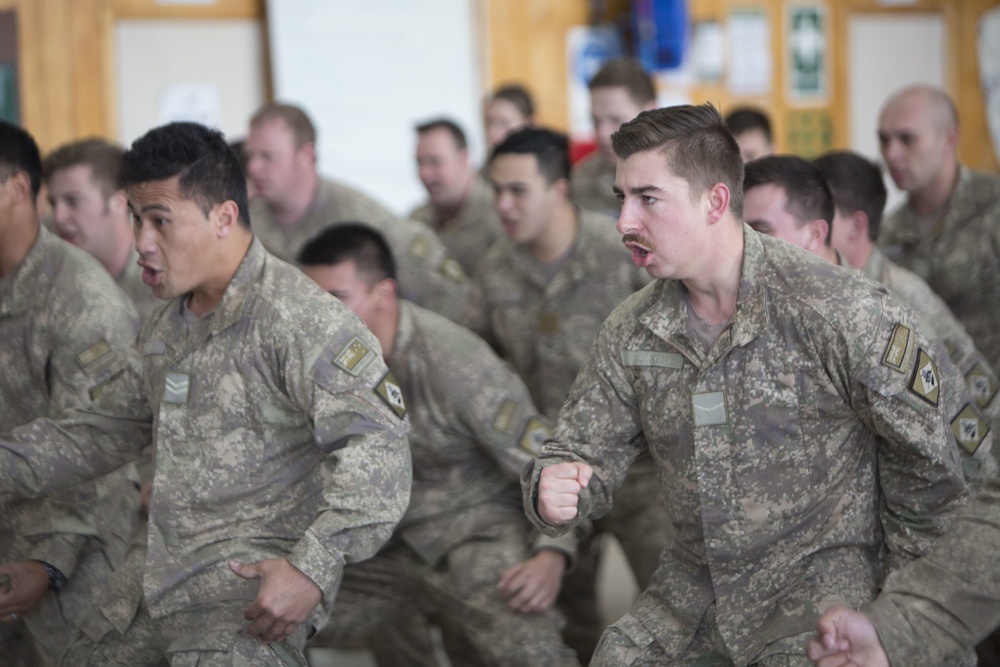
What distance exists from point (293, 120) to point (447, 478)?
2.10 m

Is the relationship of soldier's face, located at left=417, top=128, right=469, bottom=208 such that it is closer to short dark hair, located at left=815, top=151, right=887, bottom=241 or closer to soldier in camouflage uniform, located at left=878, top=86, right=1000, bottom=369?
soldier in camouflage uniform, located at left=878, top=86, right=1000, bottom=369

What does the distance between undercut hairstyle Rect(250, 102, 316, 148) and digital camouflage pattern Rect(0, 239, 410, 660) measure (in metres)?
2.38

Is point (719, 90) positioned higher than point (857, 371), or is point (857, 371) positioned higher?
point (719, 90)

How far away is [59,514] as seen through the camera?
306 cm

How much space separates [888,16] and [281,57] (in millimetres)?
4330

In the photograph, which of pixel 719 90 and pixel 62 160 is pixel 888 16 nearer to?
pixel 719 90

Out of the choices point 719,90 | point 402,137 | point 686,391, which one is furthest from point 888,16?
point 686,391

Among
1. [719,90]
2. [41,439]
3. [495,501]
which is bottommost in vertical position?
[495,501]

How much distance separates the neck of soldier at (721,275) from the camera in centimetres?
244

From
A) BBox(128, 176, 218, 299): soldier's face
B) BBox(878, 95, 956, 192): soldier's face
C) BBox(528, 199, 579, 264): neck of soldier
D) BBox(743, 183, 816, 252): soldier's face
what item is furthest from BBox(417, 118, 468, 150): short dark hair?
BBox(128, 176, 218, 299): soldier's face

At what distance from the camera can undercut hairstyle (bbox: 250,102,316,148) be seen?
16.4 feet

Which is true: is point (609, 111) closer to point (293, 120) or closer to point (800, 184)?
point (293, 120)

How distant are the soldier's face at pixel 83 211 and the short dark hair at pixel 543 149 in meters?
1.42

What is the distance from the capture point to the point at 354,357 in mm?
2531
